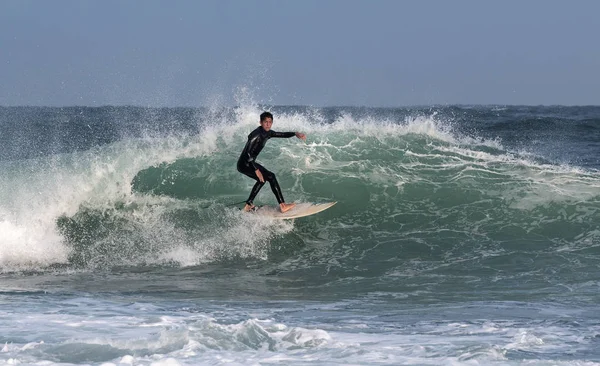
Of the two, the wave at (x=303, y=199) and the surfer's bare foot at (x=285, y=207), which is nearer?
the surfer's bare foot at (x=285, y=207)

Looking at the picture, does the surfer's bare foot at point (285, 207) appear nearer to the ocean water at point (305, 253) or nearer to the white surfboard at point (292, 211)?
the white surfboard at point (292, 211)

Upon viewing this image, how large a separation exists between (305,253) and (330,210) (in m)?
1.95

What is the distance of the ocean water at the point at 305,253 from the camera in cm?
613

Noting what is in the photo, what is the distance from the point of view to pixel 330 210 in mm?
13719

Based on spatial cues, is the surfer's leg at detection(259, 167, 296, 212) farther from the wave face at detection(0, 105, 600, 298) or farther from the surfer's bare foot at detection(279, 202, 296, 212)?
the wave face at detection(0, 105, 600, 298)

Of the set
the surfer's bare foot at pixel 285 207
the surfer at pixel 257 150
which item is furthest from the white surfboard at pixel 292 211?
the surfer at pixel 257 150

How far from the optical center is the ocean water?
241 inches

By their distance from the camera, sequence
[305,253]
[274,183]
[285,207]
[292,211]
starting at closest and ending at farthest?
1. [274,183]
2. [285,207]
3. [292,211]
4. [305,253]

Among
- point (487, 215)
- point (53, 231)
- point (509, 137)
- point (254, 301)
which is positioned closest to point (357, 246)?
point (487, 215)

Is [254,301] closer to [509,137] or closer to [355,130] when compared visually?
[355,130]

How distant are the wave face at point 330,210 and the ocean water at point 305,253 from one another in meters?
0.04

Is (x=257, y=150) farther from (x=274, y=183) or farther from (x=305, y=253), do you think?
(x=305, y=253)

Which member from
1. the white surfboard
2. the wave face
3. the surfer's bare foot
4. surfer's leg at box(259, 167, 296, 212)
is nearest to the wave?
the wave face

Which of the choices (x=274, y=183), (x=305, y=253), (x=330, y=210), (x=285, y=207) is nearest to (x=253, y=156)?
(x=274, y=183)
